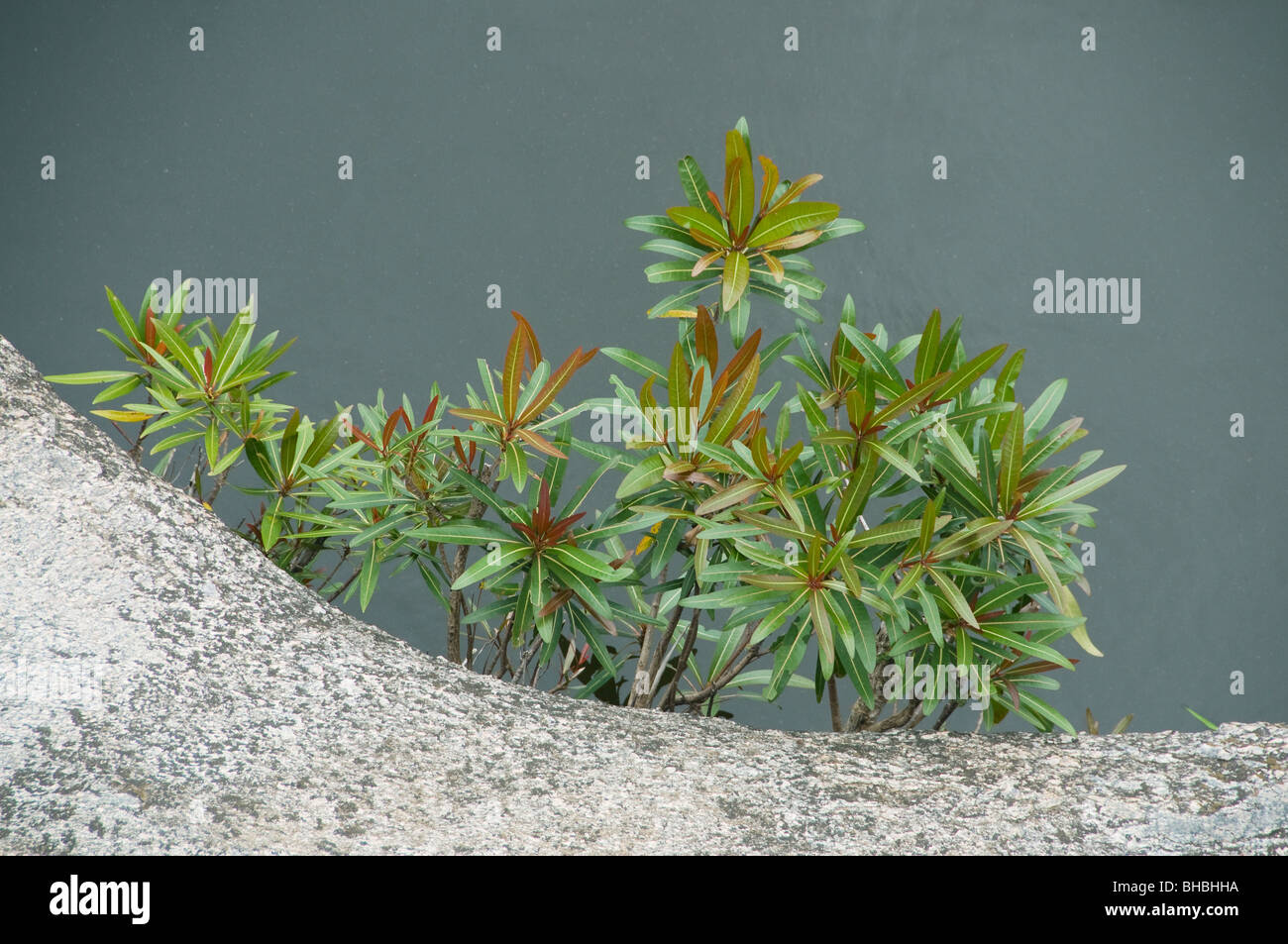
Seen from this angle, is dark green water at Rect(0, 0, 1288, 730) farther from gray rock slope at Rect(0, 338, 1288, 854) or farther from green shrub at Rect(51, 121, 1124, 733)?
gray rock slope at Rect(0, 338, 1288, 854)

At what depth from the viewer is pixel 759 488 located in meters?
1.18

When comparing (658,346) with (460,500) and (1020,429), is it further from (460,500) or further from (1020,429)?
(1020,429)

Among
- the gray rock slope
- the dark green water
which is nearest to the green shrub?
the gray rock slope

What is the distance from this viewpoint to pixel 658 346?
3682mm

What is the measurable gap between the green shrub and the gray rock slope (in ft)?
0.48

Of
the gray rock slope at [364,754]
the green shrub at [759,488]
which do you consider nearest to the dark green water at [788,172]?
the green shrub at [759,488]

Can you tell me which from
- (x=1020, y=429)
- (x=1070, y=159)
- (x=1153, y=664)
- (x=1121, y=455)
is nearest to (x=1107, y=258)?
(x=1070, y=159)

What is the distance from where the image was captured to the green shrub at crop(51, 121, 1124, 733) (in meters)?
1.18

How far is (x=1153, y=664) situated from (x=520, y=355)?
327 centimetres

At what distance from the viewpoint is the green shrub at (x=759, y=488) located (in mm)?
1180

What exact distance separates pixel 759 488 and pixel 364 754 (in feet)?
1.75

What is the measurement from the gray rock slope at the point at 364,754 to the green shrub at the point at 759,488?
15 cm

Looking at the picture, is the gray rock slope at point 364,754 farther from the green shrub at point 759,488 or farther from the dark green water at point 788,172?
the dark green water at point 788,172

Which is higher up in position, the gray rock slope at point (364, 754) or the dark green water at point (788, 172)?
the dark green water at point (788, 172)
